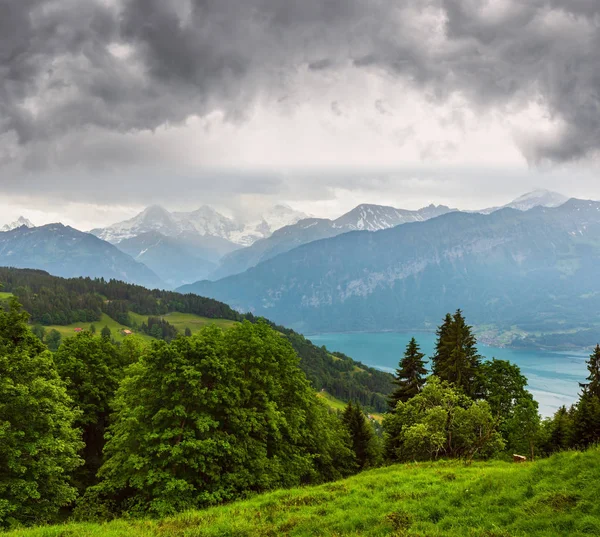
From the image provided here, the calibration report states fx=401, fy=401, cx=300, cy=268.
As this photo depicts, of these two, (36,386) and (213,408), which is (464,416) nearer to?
(213,408)

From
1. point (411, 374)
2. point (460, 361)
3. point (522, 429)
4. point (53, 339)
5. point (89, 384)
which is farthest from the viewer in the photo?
point (53, 339)

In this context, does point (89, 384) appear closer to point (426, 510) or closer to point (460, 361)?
point (426, 510)

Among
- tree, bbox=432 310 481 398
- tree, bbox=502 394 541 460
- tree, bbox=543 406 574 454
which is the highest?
tree, bbox=432 310 481 398

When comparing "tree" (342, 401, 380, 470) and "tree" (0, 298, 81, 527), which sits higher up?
"tree" (0, 298, 81, 527)

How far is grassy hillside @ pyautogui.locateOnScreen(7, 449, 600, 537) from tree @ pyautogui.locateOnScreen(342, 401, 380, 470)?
33.1m

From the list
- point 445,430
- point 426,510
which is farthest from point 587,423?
point 426,510

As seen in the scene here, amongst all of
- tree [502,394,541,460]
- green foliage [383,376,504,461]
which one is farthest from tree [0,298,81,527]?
tree [502,394,541,460]

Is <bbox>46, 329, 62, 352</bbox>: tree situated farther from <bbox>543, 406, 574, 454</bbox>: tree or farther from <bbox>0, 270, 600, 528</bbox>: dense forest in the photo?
<bbox>543, 406, 574, 454</bbox>: tree

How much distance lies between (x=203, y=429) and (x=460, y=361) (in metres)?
30.3

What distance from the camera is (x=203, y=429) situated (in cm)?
2534

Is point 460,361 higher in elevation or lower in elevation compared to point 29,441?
higher

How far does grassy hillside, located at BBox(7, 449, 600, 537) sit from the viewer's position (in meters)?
12.9

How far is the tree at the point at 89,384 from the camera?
37.9 m

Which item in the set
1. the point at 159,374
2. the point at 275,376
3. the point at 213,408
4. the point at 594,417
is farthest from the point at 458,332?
the point at 159,374
